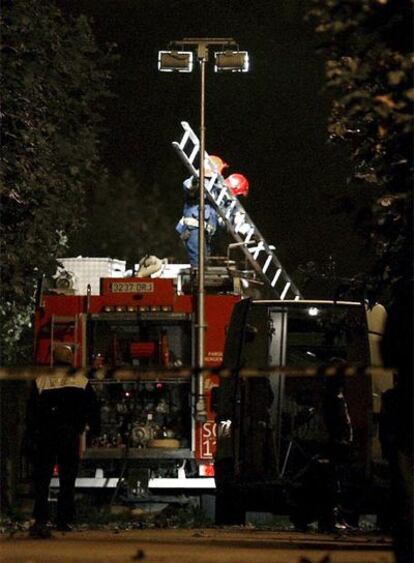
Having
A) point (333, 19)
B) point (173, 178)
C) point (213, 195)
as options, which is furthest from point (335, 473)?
point (173, 178)

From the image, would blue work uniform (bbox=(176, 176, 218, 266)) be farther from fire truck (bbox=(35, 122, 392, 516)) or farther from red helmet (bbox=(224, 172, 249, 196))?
red helmet (bbox=(224, 172, 249, 196))

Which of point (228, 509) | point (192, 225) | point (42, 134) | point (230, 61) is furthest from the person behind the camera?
point (192, 225)

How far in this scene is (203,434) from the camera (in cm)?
1917

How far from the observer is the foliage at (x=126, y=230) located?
3912cm

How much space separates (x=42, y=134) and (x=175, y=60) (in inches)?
104

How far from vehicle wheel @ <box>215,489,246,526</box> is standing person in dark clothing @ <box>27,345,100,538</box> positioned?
2461mm

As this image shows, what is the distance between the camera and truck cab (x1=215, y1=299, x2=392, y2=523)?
15.7 m

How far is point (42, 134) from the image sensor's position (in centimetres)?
2278

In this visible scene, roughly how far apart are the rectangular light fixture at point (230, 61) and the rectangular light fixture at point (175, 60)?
0.45 m

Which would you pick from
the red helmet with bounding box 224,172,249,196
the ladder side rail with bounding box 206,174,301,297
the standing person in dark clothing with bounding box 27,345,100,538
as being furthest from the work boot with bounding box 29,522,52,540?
the red helmet with bounding box 224,172,249,196

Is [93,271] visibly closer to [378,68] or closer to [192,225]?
[192,225]

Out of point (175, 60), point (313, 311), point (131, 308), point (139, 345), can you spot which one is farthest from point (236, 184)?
point (313, 311)

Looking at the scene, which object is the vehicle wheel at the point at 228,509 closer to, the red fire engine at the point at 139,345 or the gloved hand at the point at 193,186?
the red fire engine at the point at 139,345

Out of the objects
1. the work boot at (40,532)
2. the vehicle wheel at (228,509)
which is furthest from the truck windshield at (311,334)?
the work boot at (40,532)
